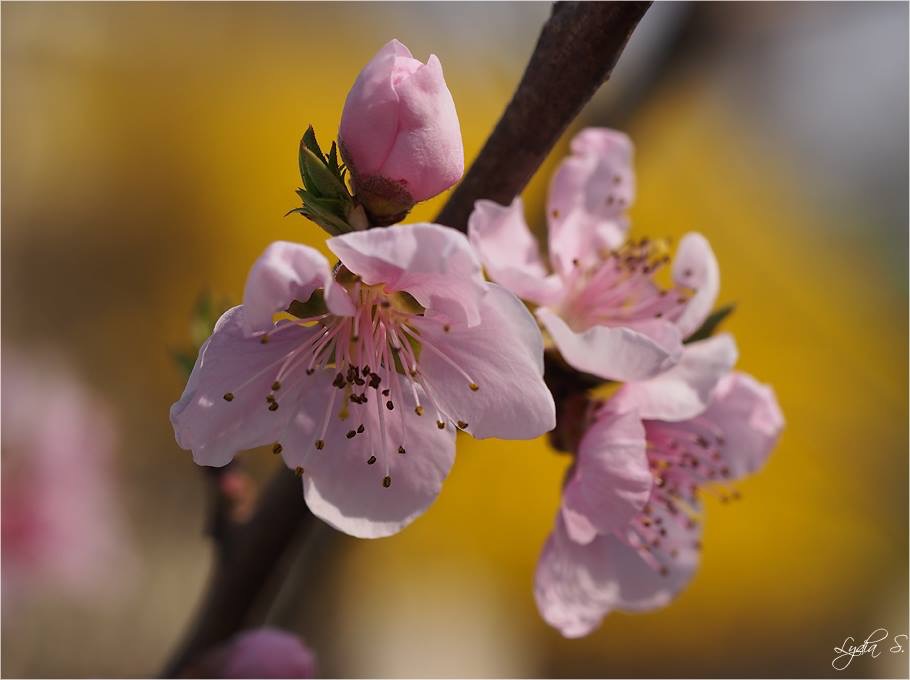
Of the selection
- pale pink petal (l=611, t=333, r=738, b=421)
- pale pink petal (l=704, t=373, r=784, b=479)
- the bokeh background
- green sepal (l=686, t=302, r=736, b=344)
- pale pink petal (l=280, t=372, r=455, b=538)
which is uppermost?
green sepal (l=686, t=302, r=736, b=344)

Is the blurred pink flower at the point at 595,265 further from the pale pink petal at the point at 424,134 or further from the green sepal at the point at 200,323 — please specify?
the green sepal at the point at 200,323

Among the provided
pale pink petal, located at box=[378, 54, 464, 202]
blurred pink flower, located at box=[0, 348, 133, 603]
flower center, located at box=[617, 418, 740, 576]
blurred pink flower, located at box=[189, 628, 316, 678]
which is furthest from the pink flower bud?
blurred pink flower, located at box=[0, 348, 133, 603]

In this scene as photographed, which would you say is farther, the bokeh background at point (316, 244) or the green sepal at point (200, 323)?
the bokeh background at point (316, 244)

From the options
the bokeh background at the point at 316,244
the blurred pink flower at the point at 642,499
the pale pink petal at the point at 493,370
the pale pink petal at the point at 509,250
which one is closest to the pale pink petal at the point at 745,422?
the blurred pink flower at the point at 642,499

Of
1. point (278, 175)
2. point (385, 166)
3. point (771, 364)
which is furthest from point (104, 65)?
point (385, 166)

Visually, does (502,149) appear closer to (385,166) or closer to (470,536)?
(385,166)

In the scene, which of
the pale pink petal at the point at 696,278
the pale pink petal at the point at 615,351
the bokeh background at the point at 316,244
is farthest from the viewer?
the bokeh background at the point at 316,244

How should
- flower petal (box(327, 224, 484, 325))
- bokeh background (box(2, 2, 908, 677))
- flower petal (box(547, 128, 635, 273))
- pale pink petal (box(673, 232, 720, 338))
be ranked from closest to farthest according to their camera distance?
flower petal (box(327, 224, 484, 325))
pale pink petal (box(673, 232, 720, 338))
flower petal (box(547, 128, 635, 273))
bokeh background (box(2, 2, 908, 677))

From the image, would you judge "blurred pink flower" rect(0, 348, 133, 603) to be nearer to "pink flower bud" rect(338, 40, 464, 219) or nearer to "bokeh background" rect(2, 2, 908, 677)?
"bokeh background" rect(2, 2, 908, 677)

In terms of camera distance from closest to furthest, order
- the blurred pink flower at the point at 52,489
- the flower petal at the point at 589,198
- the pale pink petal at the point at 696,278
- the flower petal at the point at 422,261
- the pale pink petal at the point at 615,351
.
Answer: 1. the flower petal at the point at 422,261
2. the pale pink petal at the point at 615,351
3. the pale pink petal at the point at 696,278
4. the flower petal at the point at 589,198
5. the blurred pink flower at the point at 52,489
